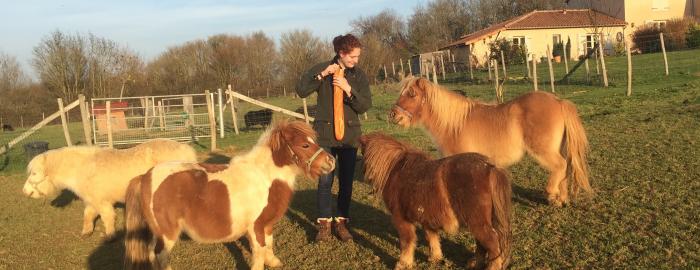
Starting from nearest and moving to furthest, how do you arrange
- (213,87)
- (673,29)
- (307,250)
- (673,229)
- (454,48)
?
(673,229)
(307,250)
(673,29)
(454,48)
(213,87)

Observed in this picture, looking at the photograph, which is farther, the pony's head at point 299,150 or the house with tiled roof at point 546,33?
the house with tiled roof at point 546,33

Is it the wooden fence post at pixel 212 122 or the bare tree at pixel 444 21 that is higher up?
the bare tree at pixel 444 21

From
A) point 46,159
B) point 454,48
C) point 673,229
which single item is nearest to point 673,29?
point 454,48

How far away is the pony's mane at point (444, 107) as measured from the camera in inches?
252

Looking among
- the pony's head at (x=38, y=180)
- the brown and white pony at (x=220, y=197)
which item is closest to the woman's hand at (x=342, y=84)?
the brown and white pony at (x=220, y=197)

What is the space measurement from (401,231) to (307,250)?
143 cm

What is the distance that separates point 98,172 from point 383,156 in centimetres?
429

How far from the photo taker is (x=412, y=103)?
255 inches

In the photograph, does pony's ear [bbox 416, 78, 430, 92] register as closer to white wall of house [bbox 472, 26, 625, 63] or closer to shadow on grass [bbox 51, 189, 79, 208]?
shadow on grass [bbox 51, 189, 79, 208]

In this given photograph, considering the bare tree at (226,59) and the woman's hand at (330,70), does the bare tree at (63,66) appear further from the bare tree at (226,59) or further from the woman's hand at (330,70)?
the woman's hand at (330,70)

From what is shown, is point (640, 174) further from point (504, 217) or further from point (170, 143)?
point (170, 143)

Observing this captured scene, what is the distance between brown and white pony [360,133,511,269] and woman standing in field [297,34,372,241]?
0.80 m

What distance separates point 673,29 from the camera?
129ft

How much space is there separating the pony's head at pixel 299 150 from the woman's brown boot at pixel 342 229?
1.37 meters
